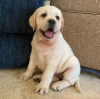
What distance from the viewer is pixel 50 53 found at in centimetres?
124

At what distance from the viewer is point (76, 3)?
1408 mm

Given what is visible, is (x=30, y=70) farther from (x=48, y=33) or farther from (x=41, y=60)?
(x=48, y=33)

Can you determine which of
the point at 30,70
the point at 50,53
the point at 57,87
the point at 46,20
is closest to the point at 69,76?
the point at 57,87

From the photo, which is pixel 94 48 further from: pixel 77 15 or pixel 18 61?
pixel 18 61

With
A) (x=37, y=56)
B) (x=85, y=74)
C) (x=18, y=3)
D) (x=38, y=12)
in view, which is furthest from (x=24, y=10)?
(x=85, y=74)

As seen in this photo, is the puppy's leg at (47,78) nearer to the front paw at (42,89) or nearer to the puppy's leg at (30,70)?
the front paw at (42,89)

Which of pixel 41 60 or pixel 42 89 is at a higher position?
pixel 41 60

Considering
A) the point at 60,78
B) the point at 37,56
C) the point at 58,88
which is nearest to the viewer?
the point at 58,88

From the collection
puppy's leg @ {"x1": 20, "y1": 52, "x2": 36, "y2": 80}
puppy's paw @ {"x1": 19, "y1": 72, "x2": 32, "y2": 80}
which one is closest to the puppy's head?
puppy's leg @ {"x1": 20, "y1": 52, "x2": 36, "y2": 80}

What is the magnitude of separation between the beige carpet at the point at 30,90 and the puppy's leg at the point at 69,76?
0.04 m

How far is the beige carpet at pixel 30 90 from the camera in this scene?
1.12 meters

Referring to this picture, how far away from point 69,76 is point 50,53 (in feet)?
0.77

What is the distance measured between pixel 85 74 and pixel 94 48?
0.95 feet

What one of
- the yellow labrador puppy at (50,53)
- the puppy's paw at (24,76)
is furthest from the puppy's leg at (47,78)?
the puppy's paw at (24,76)
